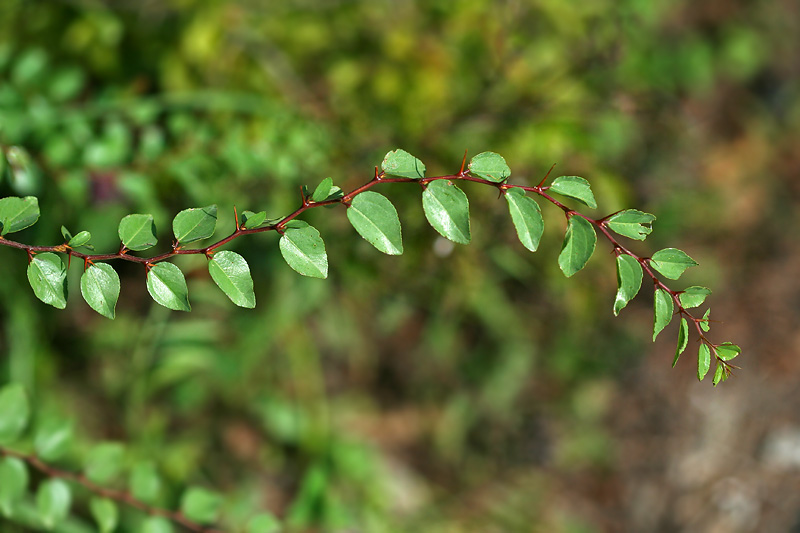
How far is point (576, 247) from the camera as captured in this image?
72cm

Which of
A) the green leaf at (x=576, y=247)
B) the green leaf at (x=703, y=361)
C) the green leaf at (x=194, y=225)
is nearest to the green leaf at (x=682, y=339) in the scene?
the green leaf at (x=703, y=361)

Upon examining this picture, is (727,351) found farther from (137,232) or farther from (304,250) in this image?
(137,232)

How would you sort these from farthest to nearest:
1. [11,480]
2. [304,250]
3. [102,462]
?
1. [102,462]
2. [11,480]
3. [304,250]

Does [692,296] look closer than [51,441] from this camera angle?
Yes

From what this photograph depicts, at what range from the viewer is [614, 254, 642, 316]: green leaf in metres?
0.72

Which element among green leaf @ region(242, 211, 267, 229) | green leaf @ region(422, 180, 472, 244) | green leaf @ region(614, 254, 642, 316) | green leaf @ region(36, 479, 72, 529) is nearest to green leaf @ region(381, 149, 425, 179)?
green leaf @ region(422, 180, 472, 244)

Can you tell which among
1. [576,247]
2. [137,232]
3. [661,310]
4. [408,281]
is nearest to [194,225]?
[137,232]

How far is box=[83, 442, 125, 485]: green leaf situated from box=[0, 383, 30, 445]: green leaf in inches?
4.9

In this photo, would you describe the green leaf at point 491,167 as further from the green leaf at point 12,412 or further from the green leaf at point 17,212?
the green leaf at point 12,412

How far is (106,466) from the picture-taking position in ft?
3.48

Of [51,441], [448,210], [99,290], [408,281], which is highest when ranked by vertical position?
[448,210]

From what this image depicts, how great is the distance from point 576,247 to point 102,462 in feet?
2.75

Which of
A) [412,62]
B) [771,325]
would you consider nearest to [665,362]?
[771,325]

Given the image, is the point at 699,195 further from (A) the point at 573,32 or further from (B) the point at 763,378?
(B) the point at 763,378
